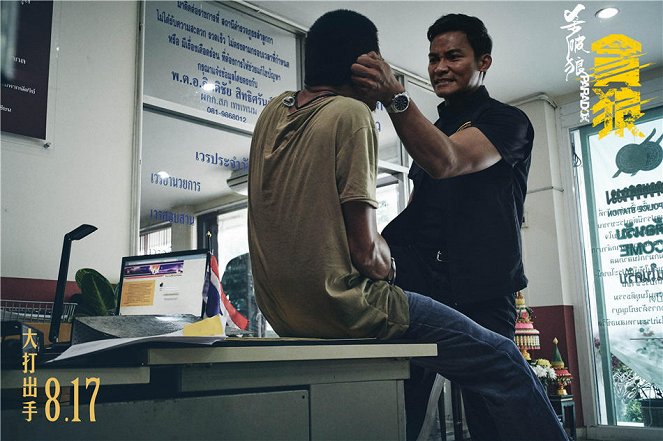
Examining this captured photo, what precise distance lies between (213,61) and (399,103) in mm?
2434

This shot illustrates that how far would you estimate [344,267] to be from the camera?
1027 mm

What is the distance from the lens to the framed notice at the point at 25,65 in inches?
96.6

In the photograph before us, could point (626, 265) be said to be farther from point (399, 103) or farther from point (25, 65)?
point (25, 65)

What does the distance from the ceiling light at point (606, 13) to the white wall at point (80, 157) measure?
116 inches

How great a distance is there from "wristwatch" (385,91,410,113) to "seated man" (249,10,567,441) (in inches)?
3.5

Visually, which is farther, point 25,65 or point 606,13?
point 606,13

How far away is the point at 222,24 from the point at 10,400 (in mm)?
3023

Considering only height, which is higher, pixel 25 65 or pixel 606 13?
pixel 606 13

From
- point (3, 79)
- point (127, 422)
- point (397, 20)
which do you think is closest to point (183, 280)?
point (3, 79)

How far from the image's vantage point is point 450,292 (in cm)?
139

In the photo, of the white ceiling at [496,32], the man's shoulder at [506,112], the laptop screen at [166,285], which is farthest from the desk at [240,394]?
the white ceiling at [496,32]

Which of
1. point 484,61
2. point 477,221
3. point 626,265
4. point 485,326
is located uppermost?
point 484,61

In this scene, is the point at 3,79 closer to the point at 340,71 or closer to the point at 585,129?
the point at 340,71

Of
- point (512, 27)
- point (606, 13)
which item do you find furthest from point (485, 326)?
point (606, 13)
